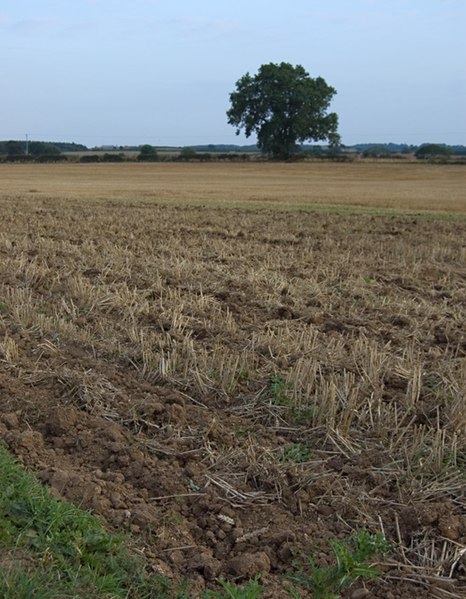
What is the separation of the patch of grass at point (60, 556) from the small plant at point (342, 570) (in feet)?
2.19

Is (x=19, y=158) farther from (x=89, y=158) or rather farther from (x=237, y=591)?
(x=237, y=591)

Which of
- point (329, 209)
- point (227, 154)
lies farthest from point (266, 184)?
point (227, 154)

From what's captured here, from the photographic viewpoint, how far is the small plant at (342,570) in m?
3.59

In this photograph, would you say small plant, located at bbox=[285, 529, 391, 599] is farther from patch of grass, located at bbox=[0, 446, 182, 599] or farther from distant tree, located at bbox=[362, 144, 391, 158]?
distant tree, located at bbox=[362, 144, 391, 158]

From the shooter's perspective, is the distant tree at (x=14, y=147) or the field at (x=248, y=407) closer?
the field at (x=248, y=407)

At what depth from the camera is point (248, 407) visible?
5766mm

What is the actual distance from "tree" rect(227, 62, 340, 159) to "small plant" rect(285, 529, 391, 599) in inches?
3393

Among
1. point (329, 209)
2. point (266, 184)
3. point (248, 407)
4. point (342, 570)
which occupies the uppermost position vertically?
point (266, 184)

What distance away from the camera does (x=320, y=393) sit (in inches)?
231

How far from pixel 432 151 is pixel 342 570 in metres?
86.7

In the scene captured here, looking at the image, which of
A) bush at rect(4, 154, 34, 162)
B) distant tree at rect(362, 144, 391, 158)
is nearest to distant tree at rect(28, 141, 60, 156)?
bush at rect(4, 154, 34, 162)

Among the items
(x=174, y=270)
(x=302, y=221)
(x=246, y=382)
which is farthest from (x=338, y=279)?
(x=302, y=221)

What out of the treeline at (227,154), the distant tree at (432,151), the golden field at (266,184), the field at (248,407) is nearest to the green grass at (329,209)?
the golden field at (266,184)

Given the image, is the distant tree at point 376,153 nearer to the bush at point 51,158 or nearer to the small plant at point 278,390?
the bush at point 51,158
